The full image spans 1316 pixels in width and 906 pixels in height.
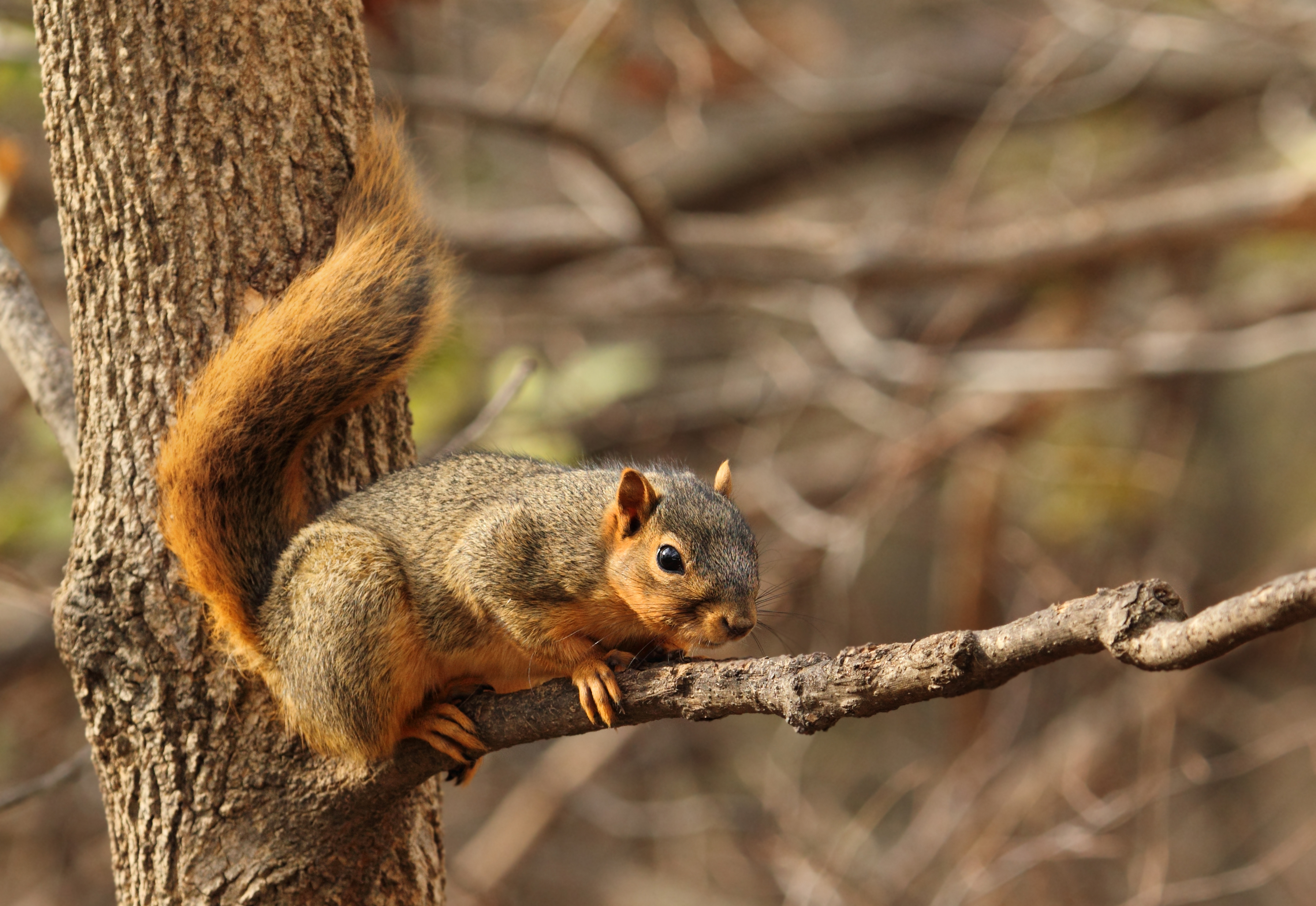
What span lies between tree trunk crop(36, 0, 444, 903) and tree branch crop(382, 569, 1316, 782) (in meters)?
0.17

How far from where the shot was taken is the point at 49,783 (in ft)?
5.69

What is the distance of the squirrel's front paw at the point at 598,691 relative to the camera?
1.29 meters

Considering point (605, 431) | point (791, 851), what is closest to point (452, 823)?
point (605, 431)

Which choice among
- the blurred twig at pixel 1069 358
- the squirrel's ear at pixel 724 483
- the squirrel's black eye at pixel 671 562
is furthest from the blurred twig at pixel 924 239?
the squirrel's black eye at pixel 671 562

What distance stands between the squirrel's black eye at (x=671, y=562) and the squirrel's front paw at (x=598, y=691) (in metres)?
0.20

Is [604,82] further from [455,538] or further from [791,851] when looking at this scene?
[455,538]

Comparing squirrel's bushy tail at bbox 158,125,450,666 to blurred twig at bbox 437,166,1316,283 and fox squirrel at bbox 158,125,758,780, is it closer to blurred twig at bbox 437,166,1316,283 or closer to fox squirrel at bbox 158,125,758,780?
fox squirrel at bbox 158,125,758,780

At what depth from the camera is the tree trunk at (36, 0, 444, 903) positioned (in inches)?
56.2

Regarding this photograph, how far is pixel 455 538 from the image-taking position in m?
1.62

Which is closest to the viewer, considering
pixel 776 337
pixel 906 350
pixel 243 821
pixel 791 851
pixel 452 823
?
pixel 243 821

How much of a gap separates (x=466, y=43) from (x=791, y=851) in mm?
3450

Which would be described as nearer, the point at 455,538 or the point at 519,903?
the point at 455,538

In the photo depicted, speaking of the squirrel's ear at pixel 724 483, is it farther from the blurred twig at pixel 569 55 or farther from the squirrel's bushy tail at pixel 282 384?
the blurred twig at pixel 569 55

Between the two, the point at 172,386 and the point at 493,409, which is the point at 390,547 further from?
the point at 493,409
